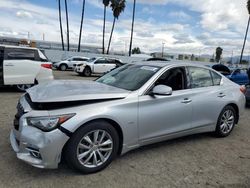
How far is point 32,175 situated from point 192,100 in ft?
9.26

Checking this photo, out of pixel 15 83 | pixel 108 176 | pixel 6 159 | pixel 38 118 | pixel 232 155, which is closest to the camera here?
pixel 38 118

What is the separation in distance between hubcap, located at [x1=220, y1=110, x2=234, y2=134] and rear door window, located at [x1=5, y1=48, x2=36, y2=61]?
709cm

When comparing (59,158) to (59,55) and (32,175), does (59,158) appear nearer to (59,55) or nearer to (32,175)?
(32,175)

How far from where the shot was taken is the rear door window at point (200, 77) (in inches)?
191

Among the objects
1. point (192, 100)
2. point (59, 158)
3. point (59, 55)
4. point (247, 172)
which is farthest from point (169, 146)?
point (59, 55)

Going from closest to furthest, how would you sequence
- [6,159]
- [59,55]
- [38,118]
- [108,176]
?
[38,118] < [108,176] < [6,159] < [59,55]

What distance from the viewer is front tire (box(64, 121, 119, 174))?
3334 millimetres

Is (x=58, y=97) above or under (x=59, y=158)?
above

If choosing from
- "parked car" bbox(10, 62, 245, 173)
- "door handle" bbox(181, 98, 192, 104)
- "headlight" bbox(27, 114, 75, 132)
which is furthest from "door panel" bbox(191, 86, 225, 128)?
"headlight" bbox(27, 114, 75, 132)

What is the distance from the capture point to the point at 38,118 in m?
3.24

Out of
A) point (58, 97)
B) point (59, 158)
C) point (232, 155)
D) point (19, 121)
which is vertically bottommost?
point (232, 155)

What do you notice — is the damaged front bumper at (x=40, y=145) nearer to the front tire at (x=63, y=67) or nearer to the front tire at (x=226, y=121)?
the front tire at (x=226, y=121)

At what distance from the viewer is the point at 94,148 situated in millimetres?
3539

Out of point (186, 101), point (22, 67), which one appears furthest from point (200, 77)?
point (22, 67)
